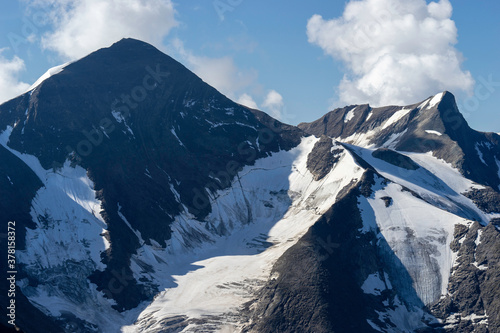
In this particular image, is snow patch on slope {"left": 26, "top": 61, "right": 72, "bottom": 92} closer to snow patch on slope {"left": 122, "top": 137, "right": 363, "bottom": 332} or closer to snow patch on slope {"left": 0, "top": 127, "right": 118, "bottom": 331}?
snow patch on slope {"left": 0, "top": 127, "right": 118, "bottom": 331}

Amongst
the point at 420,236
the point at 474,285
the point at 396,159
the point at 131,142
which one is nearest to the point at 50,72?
the point at 131,142

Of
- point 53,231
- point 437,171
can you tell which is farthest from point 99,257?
point 437,171

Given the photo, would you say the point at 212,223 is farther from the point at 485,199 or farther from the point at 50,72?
the point at 485,199

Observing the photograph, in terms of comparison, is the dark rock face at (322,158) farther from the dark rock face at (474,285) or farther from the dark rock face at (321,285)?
the dark rock face at (474,285)

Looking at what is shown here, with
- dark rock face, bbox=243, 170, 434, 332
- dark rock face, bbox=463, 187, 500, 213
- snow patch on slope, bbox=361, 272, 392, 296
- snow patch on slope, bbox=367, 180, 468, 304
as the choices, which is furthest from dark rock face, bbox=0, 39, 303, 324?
dark rock face, bbox=463, 187, 500, 213

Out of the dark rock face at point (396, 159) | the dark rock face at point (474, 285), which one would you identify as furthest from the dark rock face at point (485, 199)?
the dark rock face at point (474, 285)

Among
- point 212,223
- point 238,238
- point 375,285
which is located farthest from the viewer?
point 212,223
